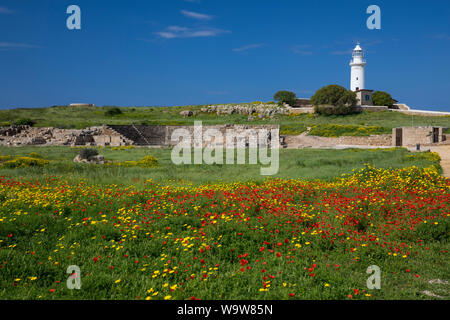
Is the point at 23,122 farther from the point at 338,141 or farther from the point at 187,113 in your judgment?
the point at 338,141

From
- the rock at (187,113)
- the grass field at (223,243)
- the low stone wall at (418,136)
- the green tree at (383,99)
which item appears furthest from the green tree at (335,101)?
the grass field at (223,243)

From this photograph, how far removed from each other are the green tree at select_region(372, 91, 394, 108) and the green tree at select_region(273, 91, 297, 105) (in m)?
18.2

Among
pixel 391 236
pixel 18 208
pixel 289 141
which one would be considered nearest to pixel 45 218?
pixel 18 208

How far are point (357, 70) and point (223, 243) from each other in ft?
270

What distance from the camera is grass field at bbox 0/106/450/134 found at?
51.7m

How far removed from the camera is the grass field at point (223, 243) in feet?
16.0

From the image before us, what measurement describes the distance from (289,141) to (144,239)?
122ft

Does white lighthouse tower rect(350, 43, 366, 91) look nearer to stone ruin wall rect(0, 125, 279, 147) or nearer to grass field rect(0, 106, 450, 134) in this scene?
grass field rect(0, 106, 450, 134)

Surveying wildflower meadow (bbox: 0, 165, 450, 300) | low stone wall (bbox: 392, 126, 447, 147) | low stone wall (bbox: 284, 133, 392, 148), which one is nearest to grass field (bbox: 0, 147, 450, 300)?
wildflower meadow (bbox: 0, 165, 450, 300)

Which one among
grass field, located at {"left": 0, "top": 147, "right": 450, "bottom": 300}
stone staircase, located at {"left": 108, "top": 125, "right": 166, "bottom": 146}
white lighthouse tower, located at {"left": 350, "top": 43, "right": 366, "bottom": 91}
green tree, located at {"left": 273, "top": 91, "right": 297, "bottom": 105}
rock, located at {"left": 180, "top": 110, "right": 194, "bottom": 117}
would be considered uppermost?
white lighthouse tower, located at {"left": 350, "top": 43, "right": 366, "bottom": 91}

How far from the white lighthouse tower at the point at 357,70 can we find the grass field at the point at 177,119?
18.3 metres

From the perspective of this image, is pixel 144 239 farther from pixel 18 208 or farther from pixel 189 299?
pixel 18 208

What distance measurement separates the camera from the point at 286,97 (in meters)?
76.4

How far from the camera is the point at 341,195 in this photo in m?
9.77
